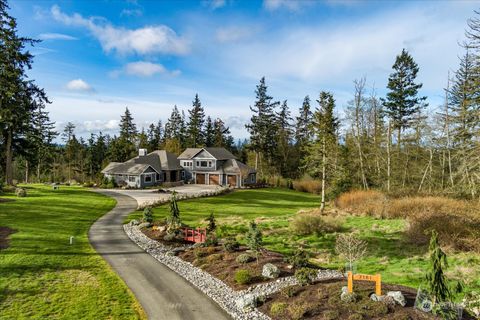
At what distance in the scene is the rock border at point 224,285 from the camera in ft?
36.4

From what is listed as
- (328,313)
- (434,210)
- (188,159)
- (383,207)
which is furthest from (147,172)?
(328,313)

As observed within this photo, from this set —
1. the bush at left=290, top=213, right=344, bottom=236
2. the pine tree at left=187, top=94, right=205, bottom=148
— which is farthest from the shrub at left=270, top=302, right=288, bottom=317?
the pine tree at left=187, top=94, right=205, bottom=148

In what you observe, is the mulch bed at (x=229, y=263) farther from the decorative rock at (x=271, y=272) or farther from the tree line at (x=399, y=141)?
the tree line at (x=399, y=141)

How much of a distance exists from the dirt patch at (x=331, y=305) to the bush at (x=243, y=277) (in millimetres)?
1737

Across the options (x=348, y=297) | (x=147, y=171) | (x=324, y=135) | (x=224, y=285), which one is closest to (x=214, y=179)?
(x=147, y=171)

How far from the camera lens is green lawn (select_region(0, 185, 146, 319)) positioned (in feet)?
37.1

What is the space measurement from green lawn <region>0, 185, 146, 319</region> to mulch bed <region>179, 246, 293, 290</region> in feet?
12.9

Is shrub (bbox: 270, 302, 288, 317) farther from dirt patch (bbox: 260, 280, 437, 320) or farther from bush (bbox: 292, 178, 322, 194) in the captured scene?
bush (bbox: 292, 178, 322, 194)

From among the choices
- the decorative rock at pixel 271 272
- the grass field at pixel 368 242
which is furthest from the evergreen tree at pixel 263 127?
the decorative rock at pixel 271 272

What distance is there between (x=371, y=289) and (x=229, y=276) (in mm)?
6094

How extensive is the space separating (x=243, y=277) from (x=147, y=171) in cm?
4215

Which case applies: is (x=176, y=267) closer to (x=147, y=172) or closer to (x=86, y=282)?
(x=86, y=282)

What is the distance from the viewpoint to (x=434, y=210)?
19.8 m

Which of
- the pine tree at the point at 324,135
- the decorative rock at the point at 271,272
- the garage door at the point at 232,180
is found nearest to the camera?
the decorative rock at the point at 271,272
